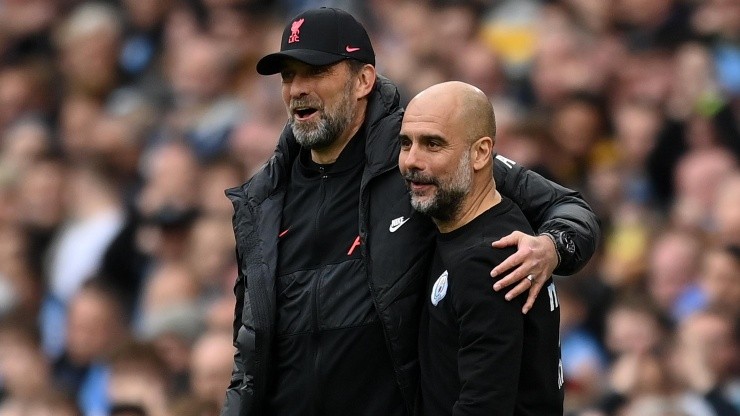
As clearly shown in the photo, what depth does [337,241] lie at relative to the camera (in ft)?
13.3

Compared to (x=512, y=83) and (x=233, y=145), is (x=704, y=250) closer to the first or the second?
(x=512, y=83)

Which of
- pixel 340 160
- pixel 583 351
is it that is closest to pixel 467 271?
pixel 340 160

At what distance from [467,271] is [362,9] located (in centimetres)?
561

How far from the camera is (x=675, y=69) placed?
734 centimetres

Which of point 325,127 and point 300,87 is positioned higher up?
point 300,87

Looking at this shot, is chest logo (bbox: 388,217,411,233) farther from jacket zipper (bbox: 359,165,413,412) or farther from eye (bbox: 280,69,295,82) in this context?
eye (bbox: 280,69,295,82)

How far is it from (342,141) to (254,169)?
406 cm

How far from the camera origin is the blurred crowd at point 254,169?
6.37 m

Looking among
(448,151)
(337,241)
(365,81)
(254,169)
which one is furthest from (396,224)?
(254,169)

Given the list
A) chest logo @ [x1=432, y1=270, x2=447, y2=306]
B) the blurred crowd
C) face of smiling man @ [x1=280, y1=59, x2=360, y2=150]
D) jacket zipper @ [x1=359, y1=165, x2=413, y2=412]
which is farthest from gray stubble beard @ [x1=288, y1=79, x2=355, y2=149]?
the blurred crowd

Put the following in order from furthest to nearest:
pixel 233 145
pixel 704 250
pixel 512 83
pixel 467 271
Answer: pixel 233 145 → pixel 512 83 → pixel 704 250 → pixel 467 271

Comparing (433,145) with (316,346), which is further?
(316,346)

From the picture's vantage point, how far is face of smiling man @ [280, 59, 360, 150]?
13.2ft

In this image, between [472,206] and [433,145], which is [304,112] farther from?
[472,206]
